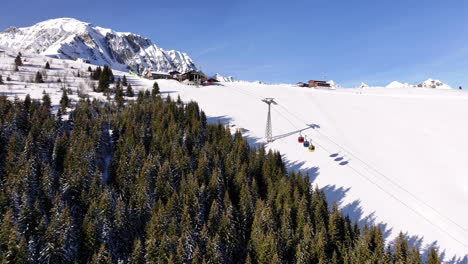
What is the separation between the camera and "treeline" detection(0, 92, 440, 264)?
102ft

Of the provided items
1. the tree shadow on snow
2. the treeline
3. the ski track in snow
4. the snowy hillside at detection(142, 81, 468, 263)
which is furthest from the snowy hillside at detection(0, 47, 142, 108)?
the tree shadow on snow

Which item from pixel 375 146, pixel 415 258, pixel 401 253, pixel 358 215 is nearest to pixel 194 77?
pixel 375 146

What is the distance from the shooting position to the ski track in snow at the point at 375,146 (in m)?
43.1

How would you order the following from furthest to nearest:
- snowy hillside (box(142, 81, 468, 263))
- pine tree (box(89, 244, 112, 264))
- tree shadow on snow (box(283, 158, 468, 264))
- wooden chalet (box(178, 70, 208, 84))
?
wooden chalet (box(178, 70, 208, 84)) → snowy hillside (box(142, 81, 468, 263)) → tree shadow on snow (box(283, 158, 468, 264)) → pine tree (box(89, 244, 112, 264))

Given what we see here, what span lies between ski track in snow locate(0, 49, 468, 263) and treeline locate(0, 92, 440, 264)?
7.47 meters

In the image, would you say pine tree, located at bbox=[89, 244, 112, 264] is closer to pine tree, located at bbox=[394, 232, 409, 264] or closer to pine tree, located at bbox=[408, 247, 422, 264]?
pine tree, located at bbox=[394, 232, 409, 264]

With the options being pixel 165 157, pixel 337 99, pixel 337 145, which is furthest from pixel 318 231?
pixel 337 99

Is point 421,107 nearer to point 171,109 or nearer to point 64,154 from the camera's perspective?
point 171,109

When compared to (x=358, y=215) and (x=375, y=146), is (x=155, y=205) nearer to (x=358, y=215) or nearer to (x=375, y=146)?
(x=358, y=215)

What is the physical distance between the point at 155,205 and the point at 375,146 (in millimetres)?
46415

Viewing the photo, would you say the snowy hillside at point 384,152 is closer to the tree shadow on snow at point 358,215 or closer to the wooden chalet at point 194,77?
the tree shadow on snow at point 358,215

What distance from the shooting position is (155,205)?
37.5 meters

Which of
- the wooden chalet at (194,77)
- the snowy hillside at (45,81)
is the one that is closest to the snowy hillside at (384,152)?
the wooden chalet at (194,77)

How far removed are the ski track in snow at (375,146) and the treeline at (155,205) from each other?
7.47 metres
